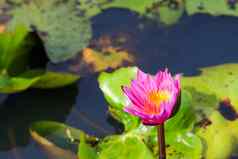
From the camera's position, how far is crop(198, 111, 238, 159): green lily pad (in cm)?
129

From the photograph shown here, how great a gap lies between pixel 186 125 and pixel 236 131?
133 mm

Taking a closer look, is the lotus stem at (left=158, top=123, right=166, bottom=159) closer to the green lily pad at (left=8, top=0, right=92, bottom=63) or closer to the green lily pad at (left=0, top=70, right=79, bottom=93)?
the green lily pad at (left=0, top=70, right=79, bottom=93)

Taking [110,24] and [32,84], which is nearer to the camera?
[32,84]

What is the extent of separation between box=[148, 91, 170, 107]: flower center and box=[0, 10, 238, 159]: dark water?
0.41 metres

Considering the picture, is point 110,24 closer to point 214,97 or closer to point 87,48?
point 87,48

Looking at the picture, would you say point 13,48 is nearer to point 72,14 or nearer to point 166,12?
point 72,14

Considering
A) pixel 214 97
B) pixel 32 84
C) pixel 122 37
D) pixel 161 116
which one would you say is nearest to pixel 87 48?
pixel 122 37

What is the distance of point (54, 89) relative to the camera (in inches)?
59.7

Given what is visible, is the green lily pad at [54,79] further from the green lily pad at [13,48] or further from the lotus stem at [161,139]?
the lotus stem at [161,139]

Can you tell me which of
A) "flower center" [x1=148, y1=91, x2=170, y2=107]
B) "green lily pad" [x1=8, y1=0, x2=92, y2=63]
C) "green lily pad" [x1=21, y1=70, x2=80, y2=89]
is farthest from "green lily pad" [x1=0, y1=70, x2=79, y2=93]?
"flower center" [x1=148, y1=91, x2=170, y2=107]

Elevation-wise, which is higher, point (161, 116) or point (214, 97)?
point (161, 116)

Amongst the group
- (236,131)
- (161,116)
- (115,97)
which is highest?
(161,116)

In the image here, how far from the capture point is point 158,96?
39.4 inches

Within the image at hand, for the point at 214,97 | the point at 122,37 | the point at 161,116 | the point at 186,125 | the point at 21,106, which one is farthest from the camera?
the point at 122,37
